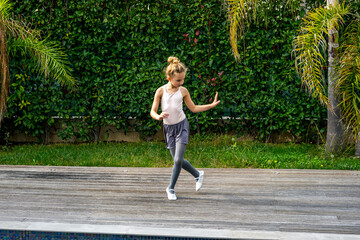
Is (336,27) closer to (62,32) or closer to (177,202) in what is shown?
(177,202)

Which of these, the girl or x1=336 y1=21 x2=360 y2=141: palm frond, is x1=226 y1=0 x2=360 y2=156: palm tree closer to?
x1=336 y1=21 x2=360 y2=141: palm frond

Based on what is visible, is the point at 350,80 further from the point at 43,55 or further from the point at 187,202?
the point at 43,55

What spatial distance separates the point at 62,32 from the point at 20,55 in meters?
0.78

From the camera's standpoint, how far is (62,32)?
689cm

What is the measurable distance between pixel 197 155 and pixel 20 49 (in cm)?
330

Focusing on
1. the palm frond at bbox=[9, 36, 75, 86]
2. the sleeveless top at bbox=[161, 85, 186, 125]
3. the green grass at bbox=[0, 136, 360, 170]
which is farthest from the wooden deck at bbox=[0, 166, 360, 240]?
the palm frond at bbox=[9, 36, 75, 86]

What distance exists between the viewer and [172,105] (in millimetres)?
3812

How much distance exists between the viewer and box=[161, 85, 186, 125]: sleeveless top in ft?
12.5

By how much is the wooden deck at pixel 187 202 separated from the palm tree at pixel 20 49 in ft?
4.51

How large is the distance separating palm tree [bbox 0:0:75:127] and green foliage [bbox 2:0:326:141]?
506mm

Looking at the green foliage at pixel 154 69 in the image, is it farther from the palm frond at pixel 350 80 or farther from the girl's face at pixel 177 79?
the girl's face at pixel 177 79

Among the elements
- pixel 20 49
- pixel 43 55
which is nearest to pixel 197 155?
pixel 43 55

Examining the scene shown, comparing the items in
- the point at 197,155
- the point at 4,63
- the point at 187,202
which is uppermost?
the point at 4,63

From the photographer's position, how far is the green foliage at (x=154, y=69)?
6.62m
